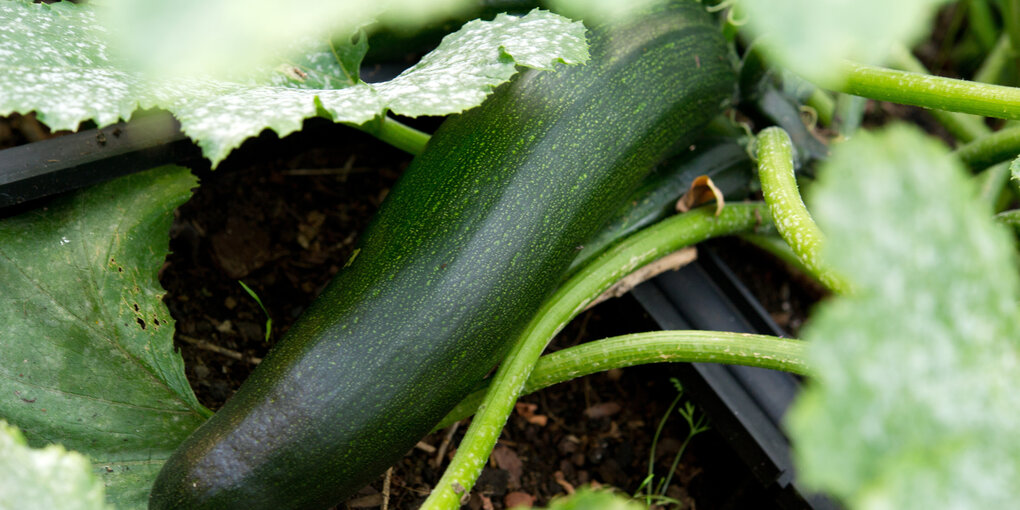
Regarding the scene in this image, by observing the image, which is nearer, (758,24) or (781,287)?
(758,24)

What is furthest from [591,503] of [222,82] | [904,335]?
[222,82]

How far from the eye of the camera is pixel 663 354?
1.11m

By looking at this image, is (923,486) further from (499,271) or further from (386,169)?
(386,169)

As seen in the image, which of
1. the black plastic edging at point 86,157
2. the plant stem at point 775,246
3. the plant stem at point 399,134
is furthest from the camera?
the plant stem at point 775,246

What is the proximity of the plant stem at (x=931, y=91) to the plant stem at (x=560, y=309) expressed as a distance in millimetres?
305

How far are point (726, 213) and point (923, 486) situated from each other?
0.88 meters

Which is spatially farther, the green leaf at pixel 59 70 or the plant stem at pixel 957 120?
the plant stem at pixel 957 120

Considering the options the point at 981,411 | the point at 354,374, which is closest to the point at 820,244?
the point at 981,411

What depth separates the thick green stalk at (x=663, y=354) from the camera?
1056 mm

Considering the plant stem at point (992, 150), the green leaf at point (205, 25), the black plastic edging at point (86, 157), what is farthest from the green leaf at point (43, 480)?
the plant stem at point (992, 150)

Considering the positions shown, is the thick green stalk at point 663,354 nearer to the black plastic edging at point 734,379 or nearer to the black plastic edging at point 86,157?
the black plastic edging at point 734,379

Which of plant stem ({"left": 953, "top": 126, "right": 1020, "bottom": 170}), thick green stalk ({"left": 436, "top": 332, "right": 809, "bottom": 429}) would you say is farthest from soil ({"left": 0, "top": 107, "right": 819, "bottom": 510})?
plant stem ({"left": 953, "top": 126, "right": 1020, "bottom": 170})

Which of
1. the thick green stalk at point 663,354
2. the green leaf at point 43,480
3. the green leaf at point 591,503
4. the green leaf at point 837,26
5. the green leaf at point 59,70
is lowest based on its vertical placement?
the thick green stalk at point 663,354

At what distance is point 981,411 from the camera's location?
1.79 ft
